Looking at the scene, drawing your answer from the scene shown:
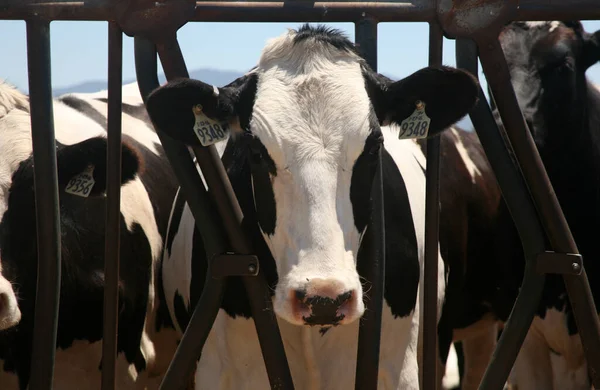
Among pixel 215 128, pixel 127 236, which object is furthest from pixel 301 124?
pixel 127 236

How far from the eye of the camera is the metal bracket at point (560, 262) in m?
3.19

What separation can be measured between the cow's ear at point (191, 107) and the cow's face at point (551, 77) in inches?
94.6

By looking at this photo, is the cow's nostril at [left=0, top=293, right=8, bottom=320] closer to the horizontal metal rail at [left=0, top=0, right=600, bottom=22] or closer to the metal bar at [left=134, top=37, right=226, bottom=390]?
the metal bar at [left=134, top=37, right=226, bottom=390]

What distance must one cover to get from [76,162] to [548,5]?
1.97 metres

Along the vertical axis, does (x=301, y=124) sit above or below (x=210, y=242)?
above

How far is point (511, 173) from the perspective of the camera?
3.26 meters

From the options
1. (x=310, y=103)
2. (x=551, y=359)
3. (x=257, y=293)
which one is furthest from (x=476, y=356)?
(x=257, y=293)

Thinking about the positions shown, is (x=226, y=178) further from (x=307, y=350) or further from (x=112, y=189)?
(x=307, y=350)

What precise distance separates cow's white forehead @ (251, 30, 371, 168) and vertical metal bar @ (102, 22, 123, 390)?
480 mm

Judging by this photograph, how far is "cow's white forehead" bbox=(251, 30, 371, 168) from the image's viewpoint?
3336mm

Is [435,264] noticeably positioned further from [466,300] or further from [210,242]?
[466,300]

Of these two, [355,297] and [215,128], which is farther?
[215,128]

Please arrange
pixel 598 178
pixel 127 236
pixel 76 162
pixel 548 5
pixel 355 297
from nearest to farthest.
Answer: pixel 355 297 < pixel 548 5 < pixel 76 162 < pixel 127 236 < pixel 598 178

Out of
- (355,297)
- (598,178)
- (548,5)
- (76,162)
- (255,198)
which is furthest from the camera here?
(598,178)
